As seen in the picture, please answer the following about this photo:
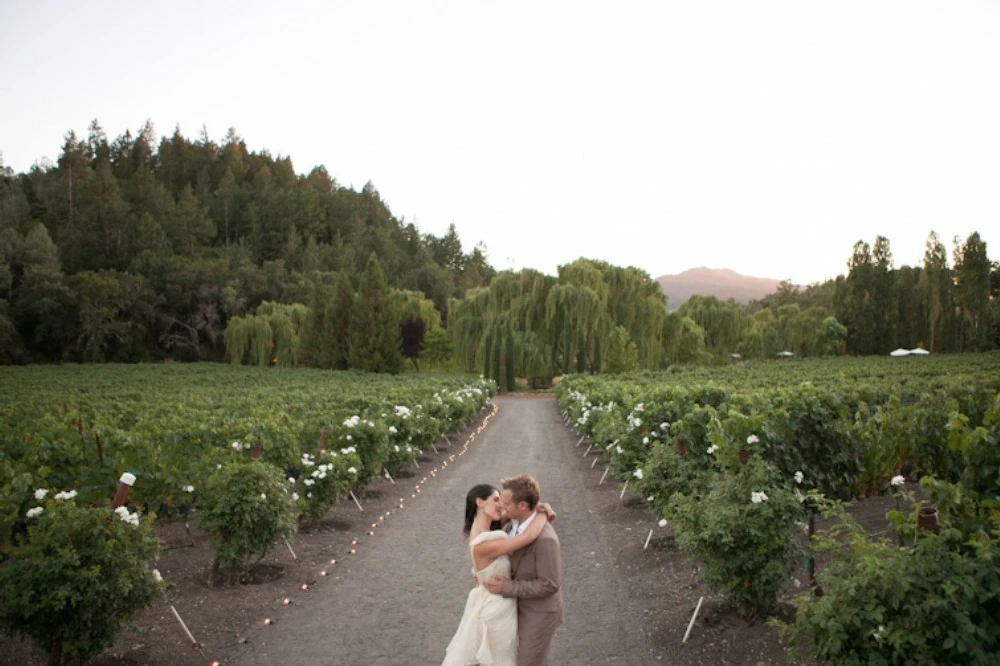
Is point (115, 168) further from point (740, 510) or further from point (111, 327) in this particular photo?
point (740, 510)

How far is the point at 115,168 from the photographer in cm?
13225

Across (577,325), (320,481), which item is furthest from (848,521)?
(577,325)

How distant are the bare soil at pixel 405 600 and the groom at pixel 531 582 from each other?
1.83m

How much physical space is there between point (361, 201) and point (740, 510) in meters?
140

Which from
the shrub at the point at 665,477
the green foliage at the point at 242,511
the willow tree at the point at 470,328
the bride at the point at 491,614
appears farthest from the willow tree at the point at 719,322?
the bride at the point at 491,614

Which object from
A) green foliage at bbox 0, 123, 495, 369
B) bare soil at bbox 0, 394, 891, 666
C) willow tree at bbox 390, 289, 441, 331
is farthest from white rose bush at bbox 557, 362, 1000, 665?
willow tree at bbox 390, 289, 441, 331

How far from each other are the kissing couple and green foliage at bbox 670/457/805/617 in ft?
7.00

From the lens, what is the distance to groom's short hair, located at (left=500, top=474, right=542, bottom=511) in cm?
425

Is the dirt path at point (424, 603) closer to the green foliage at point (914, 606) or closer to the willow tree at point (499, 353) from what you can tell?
the green foliage at point (914, 606)

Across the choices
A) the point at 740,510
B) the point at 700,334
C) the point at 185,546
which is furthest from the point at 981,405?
the point at 700,334

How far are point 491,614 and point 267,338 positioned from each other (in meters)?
62.3

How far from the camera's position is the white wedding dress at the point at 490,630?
14.0 feet

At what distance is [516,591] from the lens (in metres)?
4.21

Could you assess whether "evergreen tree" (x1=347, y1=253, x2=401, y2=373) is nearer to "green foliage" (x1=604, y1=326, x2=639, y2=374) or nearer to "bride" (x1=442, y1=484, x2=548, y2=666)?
"green foliage" (x1=604, y1=326, x2=639, y2=374)
